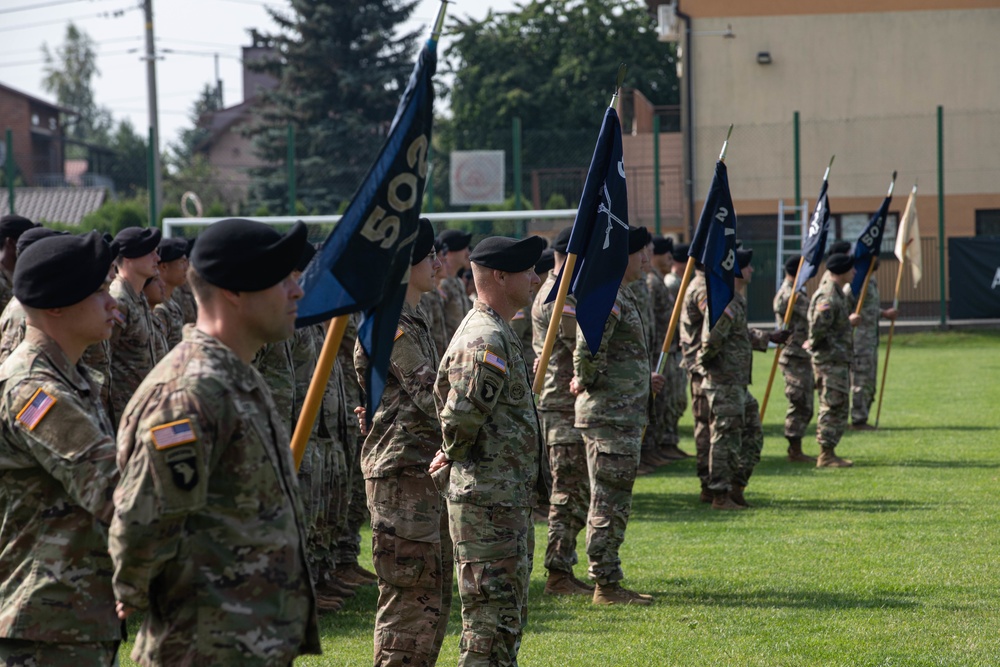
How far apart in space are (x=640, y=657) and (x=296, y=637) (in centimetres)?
397

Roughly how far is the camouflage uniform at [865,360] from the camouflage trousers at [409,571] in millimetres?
12157

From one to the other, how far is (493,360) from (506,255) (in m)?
0.60

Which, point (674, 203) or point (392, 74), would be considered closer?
point (674, 203)

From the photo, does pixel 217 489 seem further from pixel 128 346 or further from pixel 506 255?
pixel 128 346

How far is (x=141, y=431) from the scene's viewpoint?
3648 mm

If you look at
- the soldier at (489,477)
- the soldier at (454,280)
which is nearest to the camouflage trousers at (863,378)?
the soldier at (454,280)

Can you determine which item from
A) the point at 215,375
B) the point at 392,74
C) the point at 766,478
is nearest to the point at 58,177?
the point at 392,74

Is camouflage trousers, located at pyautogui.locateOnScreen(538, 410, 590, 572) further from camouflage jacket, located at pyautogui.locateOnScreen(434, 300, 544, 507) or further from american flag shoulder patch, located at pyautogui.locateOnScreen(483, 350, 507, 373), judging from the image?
american flag shoulder patch, located at pyautogui.locateOnScreen(483, 350, 507, 373)

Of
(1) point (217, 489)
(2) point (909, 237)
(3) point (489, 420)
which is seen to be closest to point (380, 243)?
(1) point (217, 489)

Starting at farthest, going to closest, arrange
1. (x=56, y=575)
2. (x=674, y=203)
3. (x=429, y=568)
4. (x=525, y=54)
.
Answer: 1. (x=525, y=54)
2. (x=674, y=203)
3. (x=429, y=568)
4. (x=56, y=575)

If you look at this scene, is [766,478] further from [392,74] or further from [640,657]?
[392,74]

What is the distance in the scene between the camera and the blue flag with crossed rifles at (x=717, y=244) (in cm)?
1037

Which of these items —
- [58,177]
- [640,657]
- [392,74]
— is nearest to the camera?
[640,657]

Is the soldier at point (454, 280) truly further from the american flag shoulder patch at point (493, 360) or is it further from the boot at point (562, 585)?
the american flag shoulder patch at point (493, 360)
